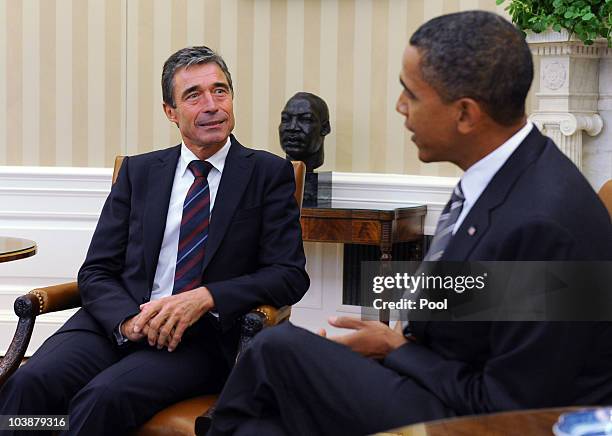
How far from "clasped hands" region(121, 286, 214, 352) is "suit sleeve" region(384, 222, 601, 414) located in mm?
1173

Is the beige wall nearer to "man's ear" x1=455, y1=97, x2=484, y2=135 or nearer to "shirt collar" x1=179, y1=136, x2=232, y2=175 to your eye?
"shirt collar" x1=179, y1=136, x2=232, y2=175

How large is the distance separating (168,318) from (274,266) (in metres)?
0.37

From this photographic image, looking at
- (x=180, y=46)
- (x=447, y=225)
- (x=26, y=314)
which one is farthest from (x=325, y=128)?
(x=447, y=225)

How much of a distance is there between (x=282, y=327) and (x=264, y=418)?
19 centimetres

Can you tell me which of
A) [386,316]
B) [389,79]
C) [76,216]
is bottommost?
[386,316]

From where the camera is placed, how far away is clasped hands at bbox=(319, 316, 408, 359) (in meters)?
2.12

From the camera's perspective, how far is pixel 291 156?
16.4ft

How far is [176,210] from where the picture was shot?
3.16m

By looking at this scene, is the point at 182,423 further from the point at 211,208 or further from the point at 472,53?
the point at 472,53

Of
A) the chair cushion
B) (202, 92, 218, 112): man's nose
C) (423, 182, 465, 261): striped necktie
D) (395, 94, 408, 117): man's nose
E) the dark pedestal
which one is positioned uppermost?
(202, 92, 218, 112): man's nose

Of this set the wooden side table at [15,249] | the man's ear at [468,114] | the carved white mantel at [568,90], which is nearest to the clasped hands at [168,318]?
the wooden side table at [15,249]

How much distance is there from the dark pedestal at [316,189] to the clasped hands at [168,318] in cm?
210

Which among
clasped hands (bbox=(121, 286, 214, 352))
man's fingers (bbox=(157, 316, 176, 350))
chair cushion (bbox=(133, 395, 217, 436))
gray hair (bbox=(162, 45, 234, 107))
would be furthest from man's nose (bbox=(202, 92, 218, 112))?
chair cushion (bbox=(133, 395, 217, 436))

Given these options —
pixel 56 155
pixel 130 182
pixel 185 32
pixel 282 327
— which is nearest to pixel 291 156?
pixel 185 32
